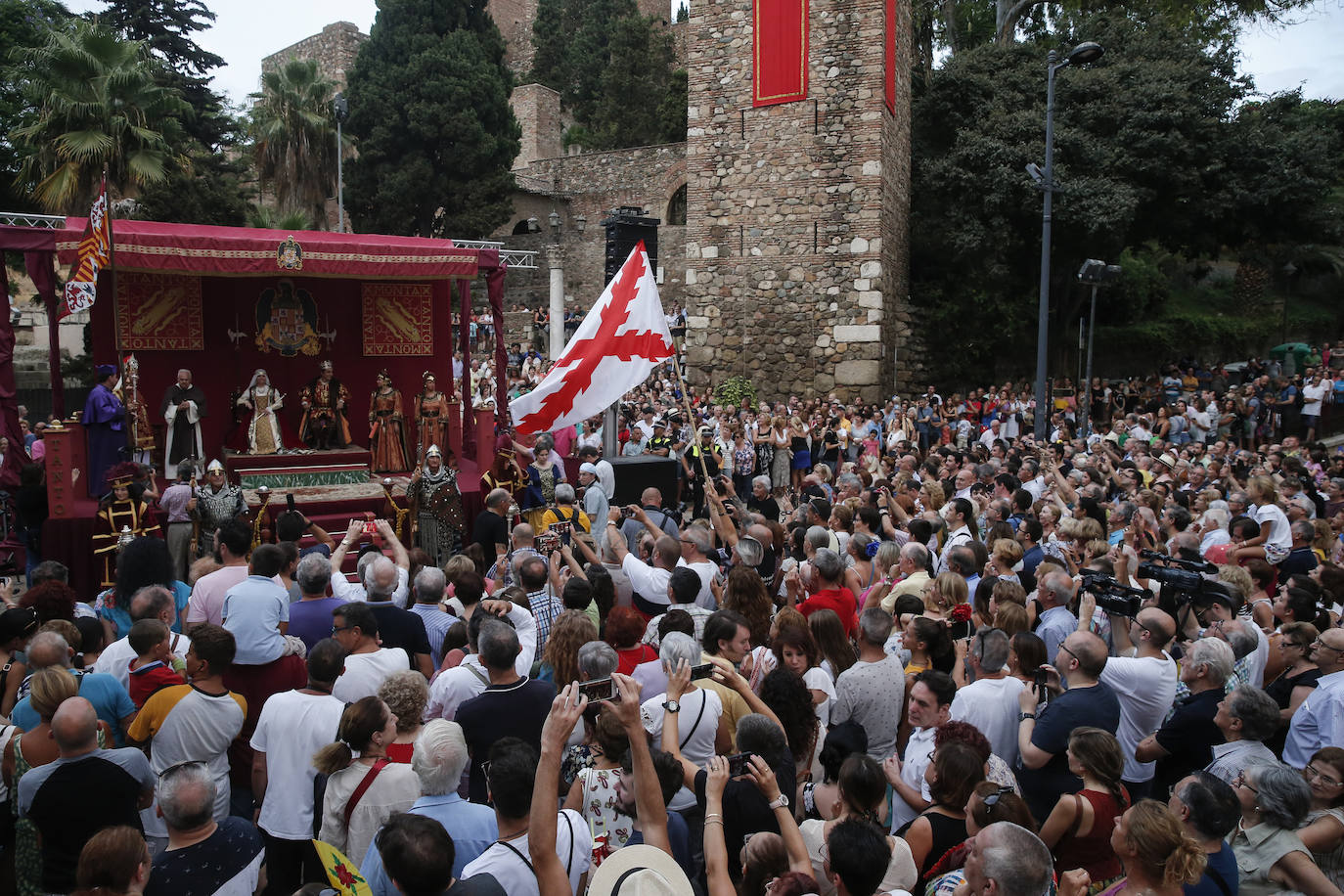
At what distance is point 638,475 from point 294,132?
18995 millimetres

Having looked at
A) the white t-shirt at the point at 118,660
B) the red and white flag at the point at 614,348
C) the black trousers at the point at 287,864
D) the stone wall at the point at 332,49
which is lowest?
the black trousers at the point at 287,864

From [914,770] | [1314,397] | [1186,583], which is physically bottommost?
[914,770]

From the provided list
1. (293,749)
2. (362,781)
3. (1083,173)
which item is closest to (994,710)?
(362,781)

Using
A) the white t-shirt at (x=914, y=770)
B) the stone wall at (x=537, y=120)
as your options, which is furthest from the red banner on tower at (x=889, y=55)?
the stone wall at (x=537, y=120)

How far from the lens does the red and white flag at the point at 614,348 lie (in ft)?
32.8

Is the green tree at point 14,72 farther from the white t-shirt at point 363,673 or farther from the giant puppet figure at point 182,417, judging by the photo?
the white t-shirt at point 363,673

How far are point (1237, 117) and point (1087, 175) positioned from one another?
3.48m

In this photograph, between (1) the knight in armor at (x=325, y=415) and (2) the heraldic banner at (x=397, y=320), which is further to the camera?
(2) the heraldic banner at (x=397, y=320)

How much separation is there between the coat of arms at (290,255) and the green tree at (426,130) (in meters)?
17.0

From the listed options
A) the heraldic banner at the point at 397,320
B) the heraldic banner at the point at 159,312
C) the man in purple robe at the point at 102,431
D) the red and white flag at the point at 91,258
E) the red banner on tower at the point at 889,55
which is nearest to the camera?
the red and white flag at the point at 91,258

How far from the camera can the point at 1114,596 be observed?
15.8 feet

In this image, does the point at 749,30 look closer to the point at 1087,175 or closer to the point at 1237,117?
the point at 1087,175

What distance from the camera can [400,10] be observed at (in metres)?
29.6

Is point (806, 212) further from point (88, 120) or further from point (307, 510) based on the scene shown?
point (88, 120)
